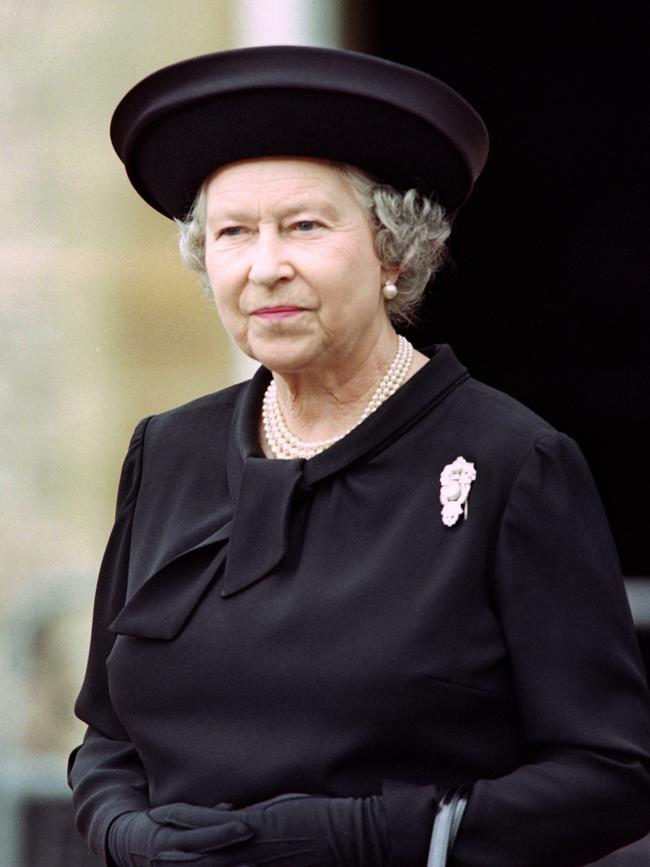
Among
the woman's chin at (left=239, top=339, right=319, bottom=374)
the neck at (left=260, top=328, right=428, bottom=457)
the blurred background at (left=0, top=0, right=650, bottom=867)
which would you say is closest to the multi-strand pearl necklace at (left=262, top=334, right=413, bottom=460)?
the neck at (left=260, top=328, right=428, bottom=457)

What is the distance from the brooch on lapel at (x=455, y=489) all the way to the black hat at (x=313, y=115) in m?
0.43

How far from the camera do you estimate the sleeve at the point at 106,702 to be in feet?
9.81

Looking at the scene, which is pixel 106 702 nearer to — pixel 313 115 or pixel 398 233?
pixel 398 233

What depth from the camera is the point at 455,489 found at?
2.74 m

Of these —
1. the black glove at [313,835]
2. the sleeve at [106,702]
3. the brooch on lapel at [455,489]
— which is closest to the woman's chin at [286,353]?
the brooch on lapel at [455,489]

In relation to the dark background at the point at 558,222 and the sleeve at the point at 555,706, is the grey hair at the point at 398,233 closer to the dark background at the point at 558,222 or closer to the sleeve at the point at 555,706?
the sleeve at the point at 555,706

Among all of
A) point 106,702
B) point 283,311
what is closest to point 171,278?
point 106,702

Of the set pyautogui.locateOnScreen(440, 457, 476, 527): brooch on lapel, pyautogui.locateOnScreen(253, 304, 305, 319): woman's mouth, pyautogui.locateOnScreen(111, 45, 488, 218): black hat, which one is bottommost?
pyautogui.locateOnScreen(440, 457, 476, 527): brooch on lapel

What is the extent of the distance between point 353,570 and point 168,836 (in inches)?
17.3

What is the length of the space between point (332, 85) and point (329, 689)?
2.69 ft

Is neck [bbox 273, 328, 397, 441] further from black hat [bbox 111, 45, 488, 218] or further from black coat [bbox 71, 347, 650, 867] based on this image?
black hat [bbox 111, 45, 488, 218]

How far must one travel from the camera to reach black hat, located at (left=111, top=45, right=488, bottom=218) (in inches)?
108

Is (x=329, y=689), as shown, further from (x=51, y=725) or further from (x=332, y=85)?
(x=51, y=725)

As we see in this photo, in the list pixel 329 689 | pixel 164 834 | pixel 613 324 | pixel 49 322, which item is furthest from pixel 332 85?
pixel 49 322
